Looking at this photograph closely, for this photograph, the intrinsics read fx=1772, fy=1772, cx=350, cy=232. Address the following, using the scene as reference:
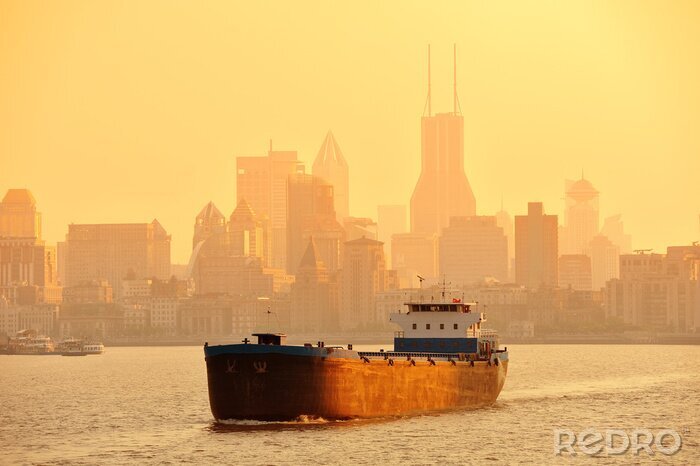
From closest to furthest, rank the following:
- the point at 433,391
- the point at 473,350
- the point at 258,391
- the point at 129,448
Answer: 1. the point at 129,448
2. the point at 258,391
3. the point at 433,391
4. the point at 473,350

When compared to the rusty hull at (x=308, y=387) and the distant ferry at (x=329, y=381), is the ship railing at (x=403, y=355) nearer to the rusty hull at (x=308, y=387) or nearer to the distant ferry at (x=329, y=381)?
the distant ferry at (x=329, y=381)

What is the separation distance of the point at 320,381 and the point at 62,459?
1936 centimetres

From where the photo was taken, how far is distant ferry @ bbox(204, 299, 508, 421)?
371 ft

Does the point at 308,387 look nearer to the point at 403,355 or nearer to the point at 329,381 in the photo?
the point at 329,381

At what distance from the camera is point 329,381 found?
114 metres

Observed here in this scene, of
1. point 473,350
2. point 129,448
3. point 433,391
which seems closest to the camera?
point 129,448

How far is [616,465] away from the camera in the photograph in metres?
99.5

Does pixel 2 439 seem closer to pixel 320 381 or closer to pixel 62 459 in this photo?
pixel 62 459

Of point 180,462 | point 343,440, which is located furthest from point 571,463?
point 180,462

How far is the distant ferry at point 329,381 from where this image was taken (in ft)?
371

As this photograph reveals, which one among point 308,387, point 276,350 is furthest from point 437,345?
point 276,350

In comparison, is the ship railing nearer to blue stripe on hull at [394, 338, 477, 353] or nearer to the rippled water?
blue stripe on hull at [394, 338, 477, 353]

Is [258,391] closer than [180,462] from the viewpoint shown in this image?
No

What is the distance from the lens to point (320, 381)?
114 meters
